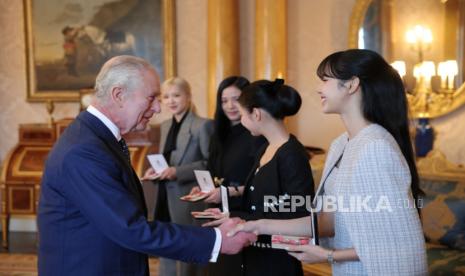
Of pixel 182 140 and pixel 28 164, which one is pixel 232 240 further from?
pixel 28 164

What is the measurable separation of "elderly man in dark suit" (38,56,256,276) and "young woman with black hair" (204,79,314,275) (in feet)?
2.14

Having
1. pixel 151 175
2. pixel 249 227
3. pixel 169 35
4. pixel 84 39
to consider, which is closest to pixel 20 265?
pixel 151 175

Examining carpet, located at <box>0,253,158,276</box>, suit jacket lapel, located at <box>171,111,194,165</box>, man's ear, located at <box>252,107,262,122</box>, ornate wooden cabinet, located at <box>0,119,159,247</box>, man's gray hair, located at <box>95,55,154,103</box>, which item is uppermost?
man's gray hair, located at <box>95,55,154,103</box>

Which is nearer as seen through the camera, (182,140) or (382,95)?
(382,95)

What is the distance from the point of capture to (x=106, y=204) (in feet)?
6.15

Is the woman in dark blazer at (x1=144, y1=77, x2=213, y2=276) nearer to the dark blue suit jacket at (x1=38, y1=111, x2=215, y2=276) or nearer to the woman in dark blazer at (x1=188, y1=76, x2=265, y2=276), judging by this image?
the woman in dark blazer at (x1=188, y1=76, x2=265, y2=276)

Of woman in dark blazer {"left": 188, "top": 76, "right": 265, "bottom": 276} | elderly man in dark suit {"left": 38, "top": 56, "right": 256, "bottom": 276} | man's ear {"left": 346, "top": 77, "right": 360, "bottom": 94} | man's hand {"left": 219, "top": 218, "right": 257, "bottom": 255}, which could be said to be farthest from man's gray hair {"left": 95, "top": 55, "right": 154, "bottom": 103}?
woman in dark blazer {"left": 188, "top": 76, "right": 265, "bottom": 276}

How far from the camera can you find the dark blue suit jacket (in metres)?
1.88

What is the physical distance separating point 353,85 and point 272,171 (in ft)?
2.80

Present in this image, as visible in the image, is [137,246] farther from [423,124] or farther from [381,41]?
[381,41]

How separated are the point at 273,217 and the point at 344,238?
0.66 metres

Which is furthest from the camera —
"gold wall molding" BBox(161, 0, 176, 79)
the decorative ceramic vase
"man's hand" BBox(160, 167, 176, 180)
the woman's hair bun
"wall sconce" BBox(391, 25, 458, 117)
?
"gold wall molding" BBox(161, 0, 176, 79)

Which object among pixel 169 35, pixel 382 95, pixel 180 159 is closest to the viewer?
pixel 382 95

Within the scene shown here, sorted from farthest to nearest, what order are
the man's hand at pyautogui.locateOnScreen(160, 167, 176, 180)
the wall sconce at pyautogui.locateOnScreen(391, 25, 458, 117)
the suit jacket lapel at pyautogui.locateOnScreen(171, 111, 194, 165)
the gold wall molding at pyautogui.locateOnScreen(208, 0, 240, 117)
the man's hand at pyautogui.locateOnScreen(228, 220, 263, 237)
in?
1. the gold wall molding at pyautogui.locateOnScreen(208, 0, 240, 117)
2. the wall sconce at pyautogui.locateOnScreen(391, 25, 458, 117)
3. the suit jacket lapel at pyautogui.locateOnScreen(171, 111, 194, 165)
4. the man's hand at pyautogui.locateOnScreen(160, 167, 176, 180)
5. the man's hand at pyautogui.locateOnScreen(228, 220, 263, 237)
